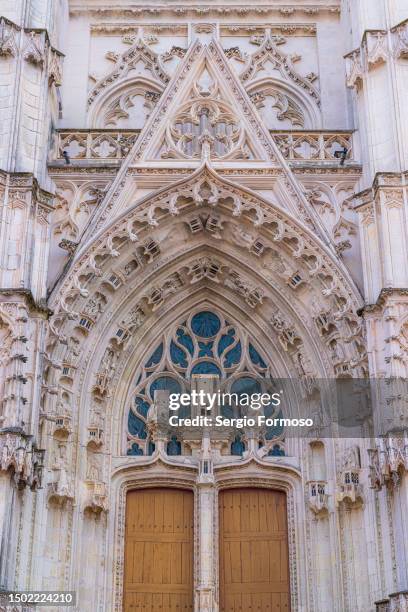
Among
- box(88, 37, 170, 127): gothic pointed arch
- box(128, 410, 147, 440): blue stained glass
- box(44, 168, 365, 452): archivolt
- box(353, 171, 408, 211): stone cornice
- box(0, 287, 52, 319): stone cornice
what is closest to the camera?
box(0, 287, 52, 319): stone cornice

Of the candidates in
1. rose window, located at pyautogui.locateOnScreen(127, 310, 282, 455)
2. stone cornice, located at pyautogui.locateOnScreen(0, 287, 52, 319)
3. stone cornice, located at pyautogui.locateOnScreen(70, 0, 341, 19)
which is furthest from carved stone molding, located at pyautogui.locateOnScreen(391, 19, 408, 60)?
stone cornice, located at pyautogui.locateOnScreen(0, 287, 52, 319)

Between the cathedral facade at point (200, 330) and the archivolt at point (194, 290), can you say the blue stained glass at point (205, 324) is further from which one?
the archivolt at point (194, 290)

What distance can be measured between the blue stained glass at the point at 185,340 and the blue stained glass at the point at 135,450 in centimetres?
175

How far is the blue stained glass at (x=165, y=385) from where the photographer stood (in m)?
Answer: 14.8

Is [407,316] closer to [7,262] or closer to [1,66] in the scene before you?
[7,262]

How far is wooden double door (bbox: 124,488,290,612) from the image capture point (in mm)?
13328

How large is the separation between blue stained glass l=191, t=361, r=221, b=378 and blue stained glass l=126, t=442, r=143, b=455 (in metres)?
1.48

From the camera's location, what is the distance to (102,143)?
16125 millimetres

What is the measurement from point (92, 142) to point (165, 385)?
414 centimetres

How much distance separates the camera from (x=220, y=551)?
1366 centimetres

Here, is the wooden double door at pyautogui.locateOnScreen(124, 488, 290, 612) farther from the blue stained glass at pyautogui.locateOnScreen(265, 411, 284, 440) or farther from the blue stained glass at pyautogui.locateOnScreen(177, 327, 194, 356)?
the blue stained glass at pyautogui.locateOnScreen(177, 327, 194, 356)

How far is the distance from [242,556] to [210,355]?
319 centimetres

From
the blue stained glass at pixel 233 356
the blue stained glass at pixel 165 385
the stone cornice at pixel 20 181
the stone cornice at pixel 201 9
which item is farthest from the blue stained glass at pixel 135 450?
the stone cornice at pixel 201 9

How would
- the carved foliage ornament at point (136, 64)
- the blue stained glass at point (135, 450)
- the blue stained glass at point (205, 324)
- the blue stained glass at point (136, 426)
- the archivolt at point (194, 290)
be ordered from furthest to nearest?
the carved foliage ornament at point (136, 64) < the blue stained glass at point (205, 324) < the blue stained glass at point (136, 426) < the blue stained glass at point (135, 450) < the archivolt at point (194, 290)
